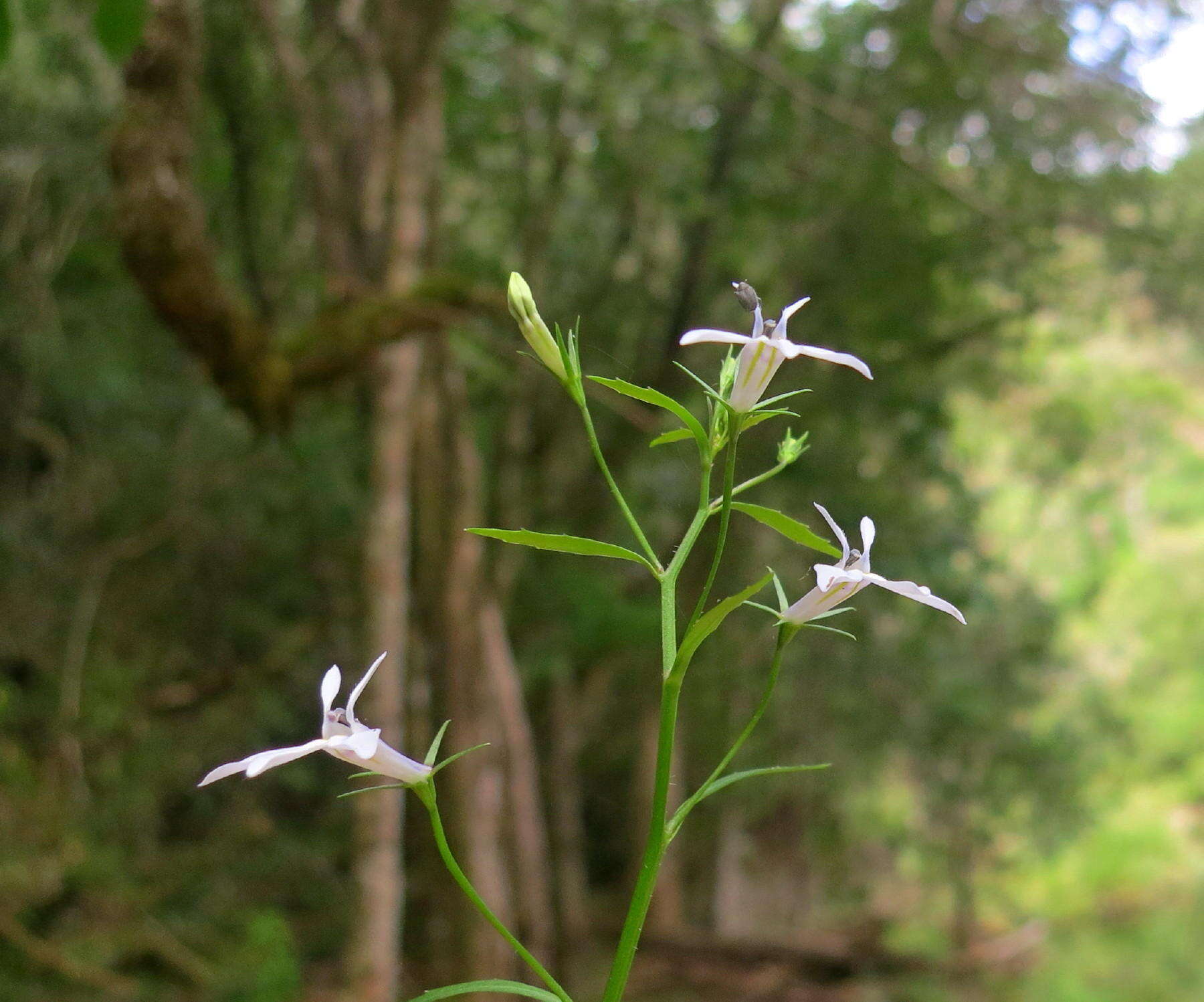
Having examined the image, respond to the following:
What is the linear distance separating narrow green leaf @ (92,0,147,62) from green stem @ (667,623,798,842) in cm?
75

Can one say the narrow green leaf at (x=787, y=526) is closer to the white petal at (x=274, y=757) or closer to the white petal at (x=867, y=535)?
the white petal at (x=867, y=535)

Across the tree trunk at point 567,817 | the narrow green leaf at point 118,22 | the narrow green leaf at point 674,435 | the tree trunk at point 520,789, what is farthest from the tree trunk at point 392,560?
the narrow green leaf at point 674,435

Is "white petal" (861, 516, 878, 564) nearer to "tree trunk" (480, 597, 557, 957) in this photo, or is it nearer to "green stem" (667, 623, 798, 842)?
"green stem" (667, 623, 798, 842)

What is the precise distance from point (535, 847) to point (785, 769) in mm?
3266

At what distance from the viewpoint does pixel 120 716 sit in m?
3.42

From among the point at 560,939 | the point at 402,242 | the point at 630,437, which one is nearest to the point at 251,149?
the point at 402,242

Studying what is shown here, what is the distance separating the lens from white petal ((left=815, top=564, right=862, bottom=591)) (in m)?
0.47

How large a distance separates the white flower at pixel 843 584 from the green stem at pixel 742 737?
1 cm

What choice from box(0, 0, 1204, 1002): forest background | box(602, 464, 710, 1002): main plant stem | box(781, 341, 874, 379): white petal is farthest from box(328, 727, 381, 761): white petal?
box(0, 0, 1204, 1002): forest background

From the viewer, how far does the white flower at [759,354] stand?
45 cm

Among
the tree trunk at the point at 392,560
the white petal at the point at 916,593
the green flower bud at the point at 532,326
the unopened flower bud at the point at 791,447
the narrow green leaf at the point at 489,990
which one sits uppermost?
the green flower bud at the point at 532,326

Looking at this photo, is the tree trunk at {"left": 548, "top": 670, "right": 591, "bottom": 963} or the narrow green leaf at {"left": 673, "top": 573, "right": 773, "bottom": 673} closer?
the narrow green leaf at {"left": 673, "top": 573, "right": 773, "bottom": 673}

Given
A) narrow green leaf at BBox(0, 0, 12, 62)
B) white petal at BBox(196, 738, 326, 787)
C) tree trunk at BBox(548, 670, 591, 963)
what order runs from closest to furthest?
white petal at BBox(196, 738, 326, 787)
narrow green leaf at BBox(0, 0, 12, 62)
tree trunk at BBox(548, 670, 591, 963)

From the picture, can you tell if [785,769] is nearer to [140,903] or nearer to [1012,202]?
[140,903]
